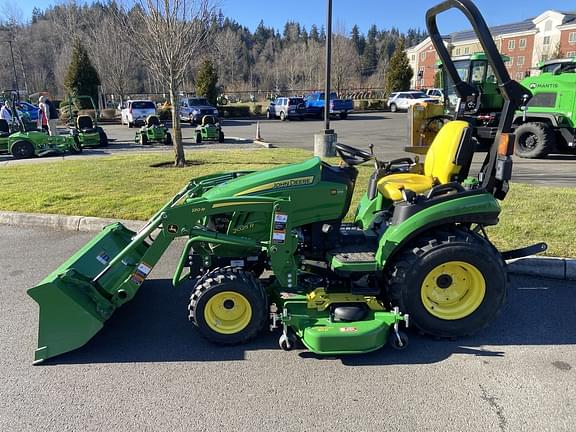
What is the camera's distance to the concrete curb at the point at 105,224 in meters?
4.47

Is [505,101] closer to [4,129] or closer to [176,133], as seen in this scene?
[176,133]

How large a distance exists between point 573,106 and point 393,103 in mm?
26859

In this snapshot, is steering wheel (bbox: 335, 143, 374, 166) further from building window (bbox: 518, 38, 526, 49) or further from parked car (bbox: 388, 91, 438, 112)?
building window (bbox: 518, 38, 526, 49)

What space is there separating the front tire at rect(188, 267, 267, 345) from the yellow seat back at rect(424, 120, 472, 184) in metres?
1.94

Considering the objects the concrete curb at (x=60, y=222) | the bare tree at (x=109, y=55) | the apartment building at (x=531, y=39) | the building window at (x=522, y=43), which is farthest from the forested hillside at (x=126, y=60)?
the building window at (x=522, y=43)

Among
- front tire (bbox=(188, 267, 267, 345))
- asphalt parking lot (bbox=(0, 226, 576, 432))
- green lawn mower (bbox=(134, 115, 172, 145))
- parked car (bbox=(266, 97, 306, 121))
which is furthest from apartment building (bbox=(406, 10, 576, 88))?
front tire (bbox=(188, 267, 267, 345))

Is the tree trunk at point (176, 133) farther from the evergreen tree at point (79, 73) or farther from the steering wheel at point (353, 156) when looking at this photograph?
the evergreen tree at point (79, 73)

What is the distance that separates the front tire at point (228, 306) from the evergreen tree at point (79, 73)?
32386mm

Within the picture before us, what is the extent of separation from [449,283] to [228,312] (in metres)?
1.67

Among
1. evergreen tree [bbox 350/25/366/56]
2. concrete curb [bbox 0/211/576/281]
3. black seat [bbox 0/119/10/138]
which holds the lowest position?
concrete curb [bbox 0/211/576/281]

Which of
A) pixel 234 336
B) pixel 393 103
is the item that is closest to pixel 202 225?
pixel 234 336

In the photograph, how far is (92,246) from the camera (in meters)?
4.02

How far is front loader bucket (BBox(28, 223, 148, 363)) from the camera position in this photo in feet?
10.3

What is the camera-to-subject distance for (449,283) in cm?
347
